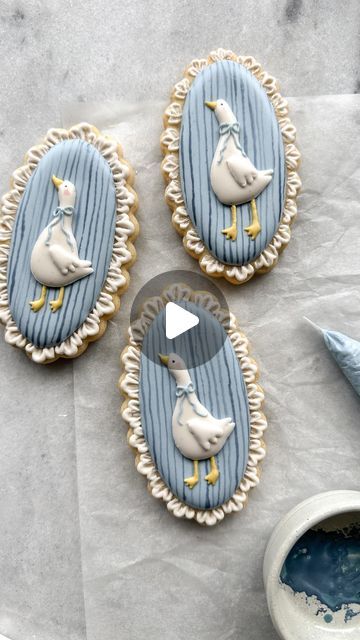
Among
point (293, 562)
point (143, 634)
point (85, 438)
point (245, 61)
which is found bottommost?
point (143, 634)

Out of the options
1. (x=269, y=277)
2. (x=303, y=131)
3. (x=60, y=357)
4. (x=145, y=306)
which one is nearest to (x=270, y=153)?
(x=303, y=131)

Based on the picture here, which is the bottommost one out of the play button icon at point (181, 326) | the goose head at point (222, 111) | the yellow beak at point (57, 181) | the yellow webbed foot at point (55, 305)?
the play button icon at point (181, 326)

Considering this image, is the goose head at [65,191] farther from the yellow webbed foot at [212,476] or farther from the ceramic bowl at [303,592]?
the ceramic bowl at [303,592]

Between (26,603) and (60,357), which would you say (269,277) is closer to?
(60,357)

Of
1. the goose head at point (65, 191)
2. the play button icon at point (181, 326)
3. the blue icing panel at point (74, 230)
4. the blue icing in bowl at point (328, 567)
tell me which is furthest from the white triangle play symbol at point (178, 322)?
the blue icing in bowl at point (328, 567)

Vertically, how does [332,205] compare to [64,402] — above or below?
above

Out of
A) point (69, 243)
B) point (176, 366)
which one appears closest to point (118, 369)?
point (176, 366)

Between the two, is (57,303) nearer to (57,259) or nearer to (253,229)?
(57,259)

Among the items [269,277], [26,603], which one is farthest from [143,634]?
[269,277]
